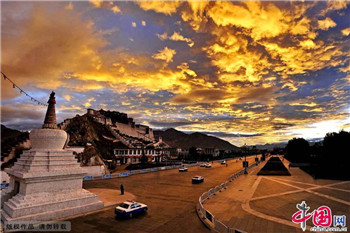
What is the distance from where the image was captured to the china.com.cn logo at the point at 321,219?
15551 millimetres

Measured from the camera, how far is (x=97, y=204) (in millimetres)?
20875

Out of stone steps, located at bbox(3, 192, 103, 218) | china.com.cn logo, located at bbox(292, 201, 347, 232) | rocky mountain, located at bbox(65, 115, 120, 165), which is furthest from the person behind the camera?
rocky mountain, located at bbox(65, 115, 120, 165)

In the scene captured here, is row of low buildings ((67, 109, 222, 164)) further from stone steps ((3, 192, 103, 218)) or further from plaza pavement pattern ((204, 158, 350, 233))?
plaza pavement pattern ((204, 158, 350, 233))

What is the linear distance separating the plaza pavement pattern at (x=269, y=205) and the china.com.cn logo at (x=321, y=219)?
1.37ft

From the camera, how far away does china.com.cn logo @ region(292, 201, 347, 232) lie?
51.0 ft

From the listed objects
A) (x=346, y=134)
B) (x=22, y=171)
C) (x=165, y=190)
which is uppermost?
(x=346, y=134)

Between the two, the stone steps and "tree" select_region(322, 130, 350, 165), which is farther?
"tree" select_region(322, 130, 350, 165)

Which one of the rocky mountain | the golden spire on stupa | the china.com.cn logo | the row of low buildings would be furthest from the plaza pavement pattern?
the row of low buildings

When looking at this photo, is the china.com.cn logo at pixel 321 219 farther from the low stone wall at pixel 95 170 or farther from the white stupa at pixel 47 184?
the low stone wall at pixel 95 170

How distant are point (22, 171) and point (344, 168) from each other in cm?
5654

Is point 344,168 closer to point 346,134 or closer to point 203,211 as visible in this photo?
point 346,134

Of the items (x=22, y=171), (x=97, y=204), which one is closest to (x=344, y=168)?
(x=97, y=204)

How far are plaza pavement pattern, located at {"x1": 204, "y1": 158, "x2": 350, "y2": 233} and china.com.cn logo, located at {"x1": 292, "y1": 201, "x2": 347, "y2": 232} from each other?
1.37 feet

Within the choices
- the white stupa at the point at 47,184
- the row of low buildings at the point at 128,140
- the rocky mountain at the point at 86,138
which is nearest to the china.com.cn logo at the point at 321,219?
the white stupa at the point at 47,184
